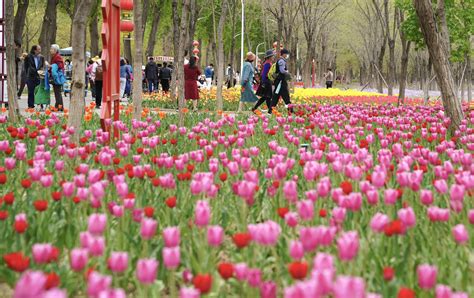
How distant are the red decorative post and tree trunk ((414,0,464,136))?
382 centimetres

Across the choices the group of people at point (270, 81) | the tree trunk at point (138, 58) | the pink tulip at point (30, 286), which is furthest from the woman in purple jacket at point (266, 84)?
the pink tulip at point (30, 286)

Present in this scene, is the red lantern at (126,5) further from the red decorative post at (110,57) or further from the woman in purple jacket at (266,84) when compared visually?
the woman in purple jacket at (266,84)

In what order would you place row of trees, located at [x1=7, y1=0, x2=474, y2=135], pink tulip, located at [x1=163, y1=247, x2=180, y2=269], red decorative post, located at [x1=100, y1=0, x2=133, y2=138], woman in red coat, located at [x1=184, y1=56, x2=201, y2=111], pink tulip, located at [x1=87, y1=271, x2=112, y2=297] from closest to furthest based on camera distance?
1. pink tulip, located at [x1=87, y1=271, x2=112, y2=297]
2. pink tulip, located at [x1=163, y1=247, x2=180, y2=269]
3. red decorative post, located at [x1=100, y1=0, x2=133, y2=138]
4. row of trees, located at [x1=7, y1=0, x2=474, y2=135]
5. woman in red coat, located at [x1=184, y1=56, x2=201, y2=111]

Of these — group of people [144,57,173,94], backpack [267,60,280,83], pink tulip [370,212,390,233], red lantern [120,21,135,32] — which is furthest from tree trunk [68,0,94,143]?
group of people [144,57,173,94]

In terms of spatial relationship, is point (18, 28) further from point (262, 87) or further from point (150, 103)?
point (262, 87)

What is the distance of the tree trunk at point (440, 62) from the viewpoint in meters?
9.21

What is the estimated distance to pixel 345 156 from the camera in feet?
17.0

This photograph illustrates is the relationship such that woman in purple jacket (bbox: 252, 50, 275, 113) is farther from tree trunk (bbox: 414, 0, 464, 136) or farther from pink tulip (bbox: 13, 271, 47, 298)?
pink tulip (bbox: 13, 271, 47, 298)

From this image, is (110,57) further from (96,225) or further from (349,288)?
(349,288)

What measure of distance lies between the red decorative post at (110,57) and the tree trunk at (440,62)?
3.82 m

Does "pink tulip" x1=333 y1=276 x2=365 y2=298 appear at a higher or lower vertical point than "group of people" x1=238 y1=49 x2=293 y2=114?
lower

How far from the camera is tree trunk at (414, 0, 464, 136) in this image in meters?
9.21

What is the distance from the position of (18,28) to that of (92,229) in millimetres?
26220

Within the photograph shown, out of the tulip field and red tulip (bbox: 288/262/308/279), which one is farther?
the tulip field
